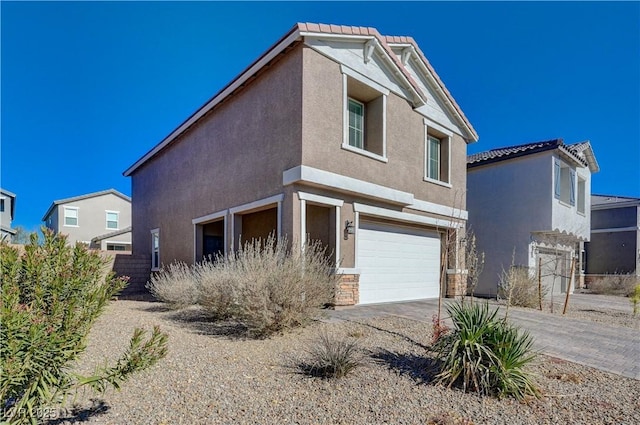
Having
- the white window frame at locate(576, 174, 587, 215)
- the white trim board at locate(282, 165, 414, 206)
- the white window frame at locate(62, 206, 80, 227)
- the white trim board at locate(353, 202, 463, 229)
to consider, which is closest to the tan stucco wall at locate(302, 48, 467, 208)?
the white trim board at locate(282, 165, 414, 206)

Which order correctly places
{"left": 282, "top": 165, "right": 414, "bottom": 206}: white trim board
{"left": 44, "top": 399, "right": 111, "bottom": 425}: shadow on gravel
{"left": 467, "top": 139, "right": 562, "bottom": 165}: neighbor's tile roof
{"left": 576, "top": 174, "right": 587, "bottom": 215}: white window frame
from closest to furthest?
{"left": 44, "top": 399, "right": 111, "bottom": 425}: shadow on gravel → {"left": 282, "top": 165, "right": 414, "bottom": 206}: white trim board → {"left": 467, "top": 139, "right": 562, "bottom": 165}: neighbor's tile roof → {"left": 576, "top": 174, "right": 587, "bottom": 215}: white window frame

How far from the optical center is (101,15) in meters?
11.0

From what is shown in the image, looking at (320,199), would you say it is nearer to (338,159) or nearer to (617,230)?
(338,159)

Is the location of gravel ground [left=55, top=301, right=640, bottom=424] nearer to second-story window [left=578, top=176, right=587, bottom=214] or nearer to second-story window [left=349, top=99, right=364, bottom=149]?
second-story window [left=349, top=99, right=364, bottom=149]

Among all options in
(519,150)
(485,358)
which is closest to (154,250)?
(485,358)

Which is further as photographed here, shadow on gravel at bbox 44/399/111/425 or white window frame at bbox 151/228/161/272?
white window frame at bbox 151/228/161/272

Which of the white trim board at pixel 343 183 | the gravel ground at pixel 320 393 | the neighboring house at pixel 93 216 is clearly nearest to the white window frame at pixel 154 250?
the white trim board at pixel 343 183

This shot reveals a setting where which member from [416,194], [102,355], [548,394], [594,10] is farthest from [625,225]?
[102,355]

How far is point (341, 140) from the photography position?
10.1 m

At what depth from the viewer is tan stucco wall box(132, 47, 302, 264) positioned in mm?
9883

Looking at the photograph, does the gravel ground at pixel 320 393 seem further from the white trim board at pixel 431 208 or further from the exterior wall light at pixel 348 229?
the white trim board at pixel 431 208

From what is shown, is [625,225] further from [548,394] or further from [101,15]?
[101,15]

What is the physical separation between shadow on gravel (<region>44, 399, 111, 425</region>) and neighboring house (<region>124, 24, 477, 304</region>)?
5.67 meters

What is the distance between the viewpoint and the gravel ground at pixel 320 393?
13.0 feet
